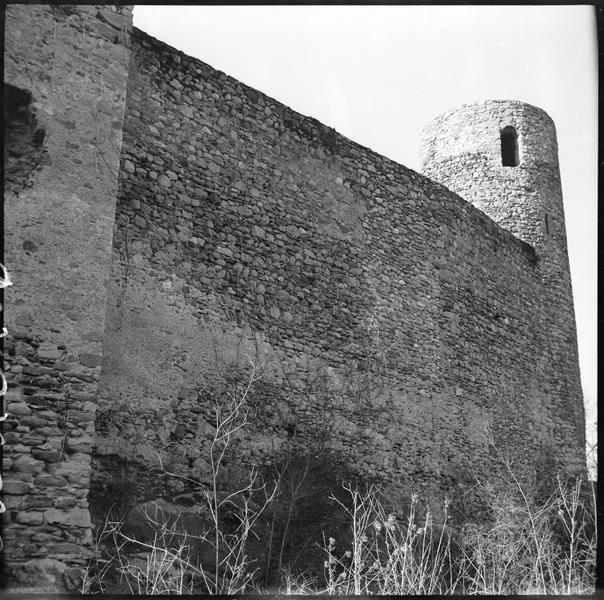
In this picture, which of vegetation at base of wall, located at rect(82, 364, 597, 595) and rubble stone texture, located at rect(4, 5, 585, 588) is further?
vegetation at base of wall, located at rect(82, 364, 597, 595)

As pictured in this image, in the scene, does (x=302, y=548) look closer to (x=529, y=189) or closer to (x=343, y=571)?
(x=343, y=571)

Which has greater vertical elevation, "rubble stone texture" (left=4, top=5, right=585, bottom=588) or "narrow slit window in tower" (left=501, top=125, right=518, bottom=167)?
"narrow slit window in tower" (left=501, top=125, right=518, bottom=167)

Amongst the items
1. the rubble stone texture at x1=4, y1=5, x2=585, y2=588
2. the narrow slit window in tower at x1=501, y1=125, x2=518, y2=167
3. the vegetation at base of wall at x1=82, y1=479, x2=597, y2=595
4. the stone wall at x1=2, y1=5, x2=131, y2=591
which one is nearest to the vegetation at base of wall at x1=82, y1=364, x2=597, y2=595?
the vegetation at base of wall at x1=82, y1=479, x2=597, y2=595

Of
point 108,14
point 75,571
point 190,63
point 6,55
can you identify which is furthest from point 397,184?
point 75,571

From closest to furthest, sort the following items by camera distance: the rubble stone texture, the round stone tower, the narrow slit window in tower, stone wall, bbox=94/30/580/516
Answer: the rubble stone texture → stone wall, bbox=94/30/580/516 → the round stone tower → the narrow slit window in tower

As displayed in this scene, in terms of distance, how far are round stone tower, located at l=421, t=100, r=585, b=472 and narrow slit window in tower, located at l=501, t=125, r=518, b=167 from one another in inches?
0.6

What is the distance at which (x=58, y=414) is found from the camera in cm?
415

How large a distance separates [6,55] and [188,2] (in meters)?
1.54

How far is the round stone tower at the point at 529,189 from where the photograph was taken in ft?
35.3

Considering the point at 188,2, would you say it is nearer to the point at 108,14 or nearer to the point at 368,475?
the point at 108,14

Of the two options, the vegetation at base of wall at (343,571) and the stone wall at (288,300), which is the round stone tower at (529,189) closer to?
the stone wall at (288,300)

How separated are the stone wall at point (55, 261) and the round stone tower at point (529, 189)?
7.68m

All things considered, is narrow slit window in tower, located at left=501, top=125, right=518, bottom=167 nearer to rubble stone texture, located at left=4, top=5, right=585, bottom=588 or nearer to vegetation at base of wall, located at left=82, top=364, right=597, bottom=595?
rubble stone texture, located at left=4, top=5, right=585, bottom=588

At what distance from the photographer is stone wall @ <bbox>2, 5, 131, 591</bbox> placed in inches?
154
